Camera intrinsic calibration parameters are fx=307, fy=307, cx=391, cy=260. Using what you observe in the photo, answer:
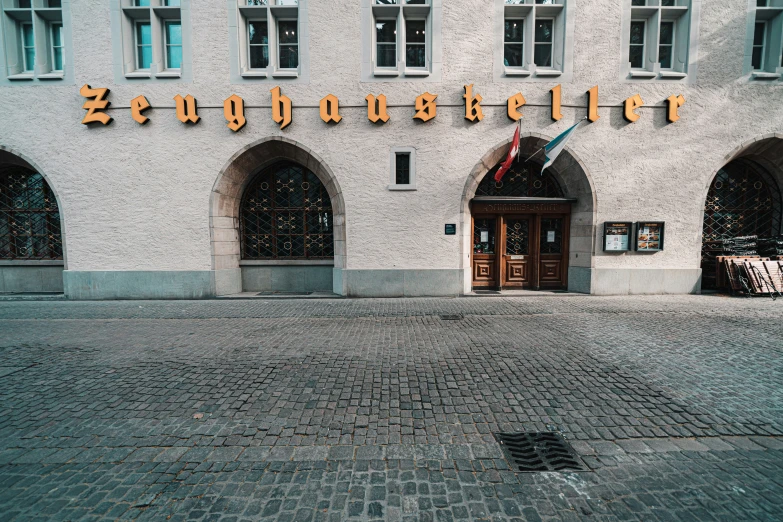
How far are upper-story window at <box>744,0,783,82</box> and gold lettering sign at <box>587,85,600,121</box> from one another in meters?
4.68

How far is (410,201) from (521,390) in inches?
261

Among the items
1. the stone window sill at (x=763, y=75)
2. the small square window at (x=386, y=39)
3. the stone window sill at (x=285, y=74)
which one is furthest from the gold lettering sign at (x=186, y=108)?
the stone window sill at (x=763, y=75)

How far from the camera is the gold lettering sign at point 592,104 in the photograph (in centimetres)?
906

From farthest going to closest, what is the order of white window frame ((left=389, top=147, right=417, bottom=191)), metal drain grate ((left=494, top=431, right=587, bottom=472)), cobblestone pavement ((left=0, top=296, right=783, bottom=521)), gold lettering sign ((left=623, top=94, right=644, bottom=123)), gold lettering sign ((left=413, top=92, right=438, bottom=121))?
white window frame ((left=389, top=147, right=417, bottom=191)) < gold lettering sign ((left=623, top=94, right=644, bottom=123)) < gold lettering sign ((left=413, top=92, right=438, bottom=121)) < metal drain grate ((left=494, top=431, right=587, bottom=472)) < cobblestone pavement ((left=0, top=296, right=783, bottom=521))

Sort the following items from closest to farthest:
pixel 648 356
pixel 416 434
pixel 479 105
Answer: pixel 416 434, pixel 648 356, pixel 479 105

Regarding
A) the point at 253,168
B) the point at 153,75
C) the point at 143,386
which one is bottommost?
the point at 143,386

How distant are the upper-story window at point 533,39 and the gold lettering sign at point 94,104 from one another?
11635 mm

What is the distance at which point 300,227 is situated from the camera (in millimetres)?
10523

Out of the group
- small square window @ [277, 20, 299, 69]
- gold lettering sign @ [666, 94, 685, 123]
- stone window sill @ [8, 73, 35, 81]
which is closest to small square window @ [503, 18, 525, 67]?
gold lettering sign @ [666, 94, 685, 123]

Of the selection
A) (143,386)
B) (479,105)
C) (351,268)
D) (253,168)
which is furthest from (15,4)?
(479,105)

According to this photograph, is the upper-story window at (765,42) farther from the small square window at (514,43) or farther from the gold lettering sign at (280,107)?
the gold lettering sign at (280,107)

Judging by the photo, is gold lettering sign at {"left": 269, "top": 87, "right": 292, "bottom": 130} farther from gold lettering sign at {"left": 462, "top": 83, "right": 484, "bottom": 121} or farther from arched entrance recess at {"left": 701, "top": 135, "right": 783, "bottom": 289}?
arched entrance recess at {"left": 701, "top": 135, "right": 783, "bottom": 289}

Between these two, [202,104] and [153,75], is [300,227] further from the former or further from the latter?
[153,75]

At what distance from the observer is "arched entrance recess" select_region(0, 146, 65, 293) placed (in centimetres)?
1041
